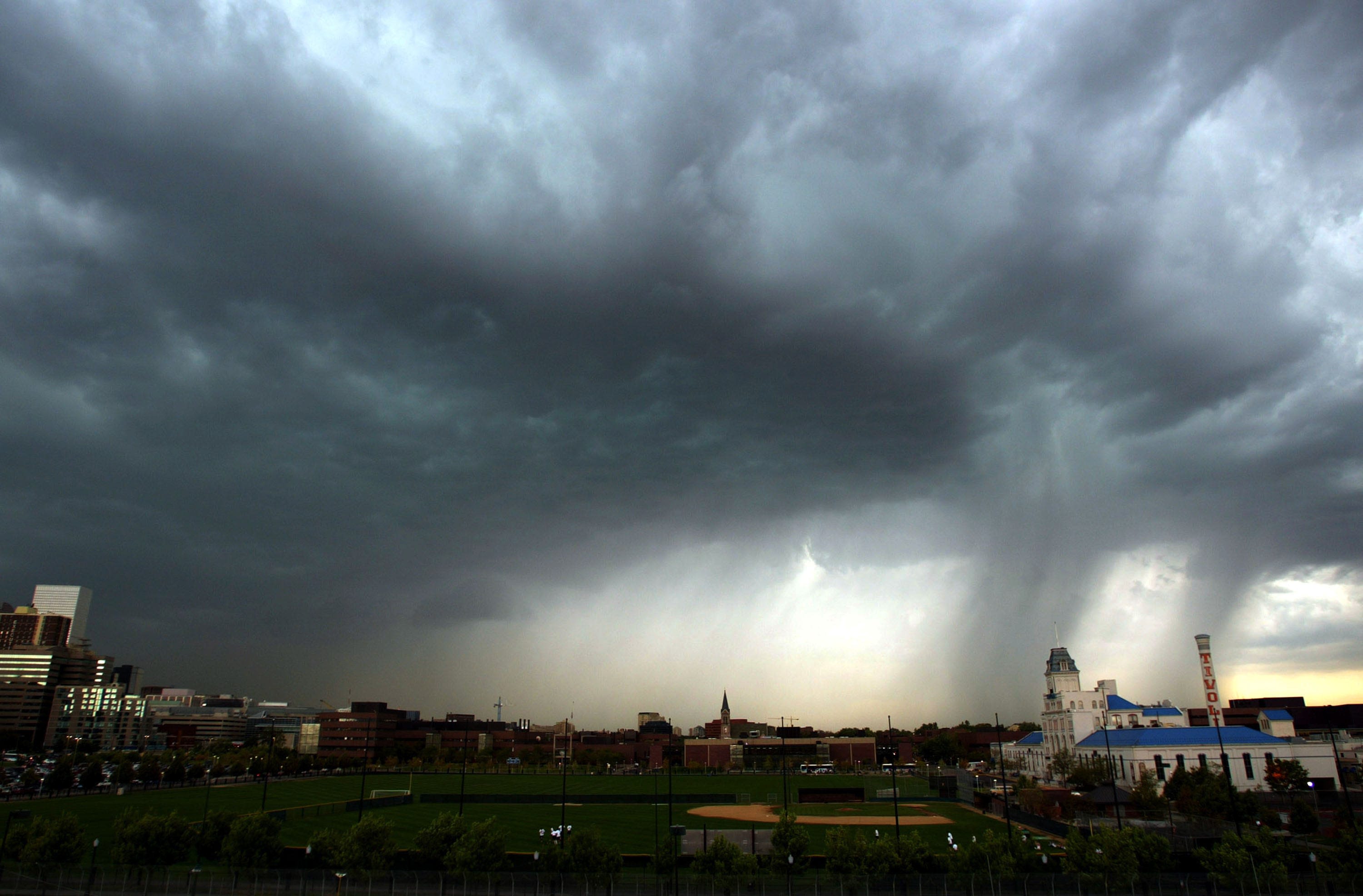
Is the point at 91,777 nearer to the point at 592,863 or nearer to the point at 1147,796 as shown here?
the point at 592,863

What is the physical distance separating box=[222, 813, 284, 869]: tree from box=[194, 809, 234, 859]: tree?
178 centimetres

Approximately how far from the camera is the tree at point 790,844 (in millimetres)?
47688

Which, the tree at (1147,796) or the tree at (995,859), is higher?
the tree at (995,859)

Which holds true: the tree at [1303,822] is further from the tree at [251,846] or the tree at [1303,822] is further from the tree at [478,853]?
the tree at [251,846]

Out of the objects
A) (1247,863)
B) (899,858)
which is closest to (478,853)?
(899,858)

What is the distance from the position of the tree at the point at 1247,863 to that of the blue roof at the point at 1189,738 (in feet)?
325

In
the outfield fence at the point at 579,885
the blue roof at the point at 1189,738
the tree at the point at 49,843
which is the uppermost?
the blue roof at the point at 1189,738

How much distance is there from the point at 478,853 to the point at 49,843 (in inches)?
969

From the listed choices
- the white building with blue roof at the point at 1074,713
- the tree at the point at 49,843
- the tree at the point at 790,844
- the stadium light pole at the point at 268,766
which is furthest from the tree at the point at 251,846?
the white building with blue roof at the point at 1074,713

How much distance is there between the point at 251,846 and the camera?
159ft

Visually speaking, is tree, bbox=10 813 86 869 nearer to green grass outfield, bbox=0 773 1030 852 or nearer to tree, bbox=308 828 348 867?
green grass outfield, bbox=0 773 1030 852

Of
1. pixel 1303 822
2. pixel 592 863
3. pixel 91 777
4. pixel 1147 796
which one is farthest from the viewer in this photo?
pixel 91 777

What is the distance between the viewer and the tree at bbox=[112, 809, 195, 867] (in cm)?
4869

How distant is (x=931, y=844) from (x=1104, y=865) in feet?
76.5
